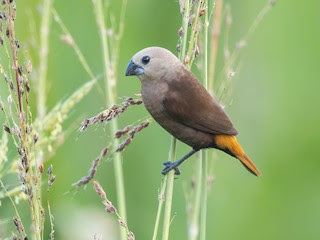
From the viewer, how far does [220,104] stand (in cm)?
194

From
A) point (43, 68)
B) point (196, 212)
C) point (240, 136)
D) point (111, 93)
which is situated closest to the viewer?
point (196, 212)

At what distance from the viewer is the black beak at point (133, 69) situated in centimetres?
189

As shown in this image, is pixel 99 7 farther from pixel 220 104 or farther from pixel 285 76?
pixel 285 76

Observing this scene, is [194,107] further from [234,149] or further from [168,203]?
[168,203]

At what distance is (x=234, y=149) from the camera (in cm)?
196

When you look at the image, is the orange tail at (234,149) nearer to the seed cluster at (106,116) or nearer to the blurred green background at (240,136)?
the seed cluster at (106,116)

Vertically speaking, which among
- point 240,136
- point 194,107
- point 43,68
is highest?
point 43,68

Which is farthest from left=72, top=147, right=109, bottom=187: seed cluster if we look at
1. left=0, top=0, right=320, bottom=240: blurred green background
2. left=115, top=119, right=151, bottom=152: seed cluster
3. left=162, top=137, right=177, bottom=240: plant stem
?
left=0, top=0, right=320, bottom=240: blurred green background

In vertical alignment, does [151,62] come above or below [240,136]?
above

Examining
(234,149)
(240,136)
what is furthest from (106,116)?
(240,136)

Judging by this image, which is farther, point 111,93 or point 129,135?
point 111,93

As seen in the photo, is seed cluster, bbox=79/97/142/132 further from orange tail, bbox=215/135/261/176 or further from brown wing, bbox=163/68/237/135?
orange tail, bbox=215/135/261/176

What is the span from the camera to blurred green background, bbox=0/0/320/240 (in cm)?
259

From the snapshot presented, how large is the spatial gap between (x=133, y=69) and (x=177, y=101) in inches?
6.3
